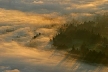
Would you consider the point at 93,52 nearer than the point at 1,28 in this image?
Yes

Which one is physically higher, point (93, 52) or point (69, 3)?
point (69, 3)

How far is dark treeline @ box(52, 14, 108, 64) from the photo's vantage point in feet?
22.8

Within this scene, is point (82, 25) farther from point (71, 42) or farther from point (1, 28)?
point (1, 28)

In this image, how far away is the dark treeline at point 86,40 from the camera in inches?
274

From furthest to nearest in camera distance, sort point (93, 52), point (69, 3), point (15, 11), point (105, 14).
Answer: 1. point (69, 3)
2. point (15, 11)
3. point (105, 14)
4. point (93, 52)

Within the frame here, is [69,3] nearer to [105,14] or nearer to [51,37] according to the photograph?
[105,14]

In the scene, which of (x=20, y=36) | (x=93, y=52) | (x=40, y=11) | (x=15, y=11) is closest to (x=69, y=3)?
(x=40, y=11)

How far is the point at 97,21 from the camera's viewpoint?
31.0 feet

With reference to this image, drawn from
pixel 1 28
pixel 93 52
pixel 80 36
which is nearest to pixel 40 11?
pixel 1 28

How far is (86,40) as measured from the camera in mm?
7836

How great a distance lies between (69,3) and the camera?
469 inches

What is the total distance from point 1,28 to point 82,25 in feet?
8.64

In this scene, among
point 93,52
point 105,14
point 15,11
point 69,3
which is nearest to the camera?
point 93,52

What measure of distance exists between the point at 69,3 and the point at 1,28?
381 centimetres
